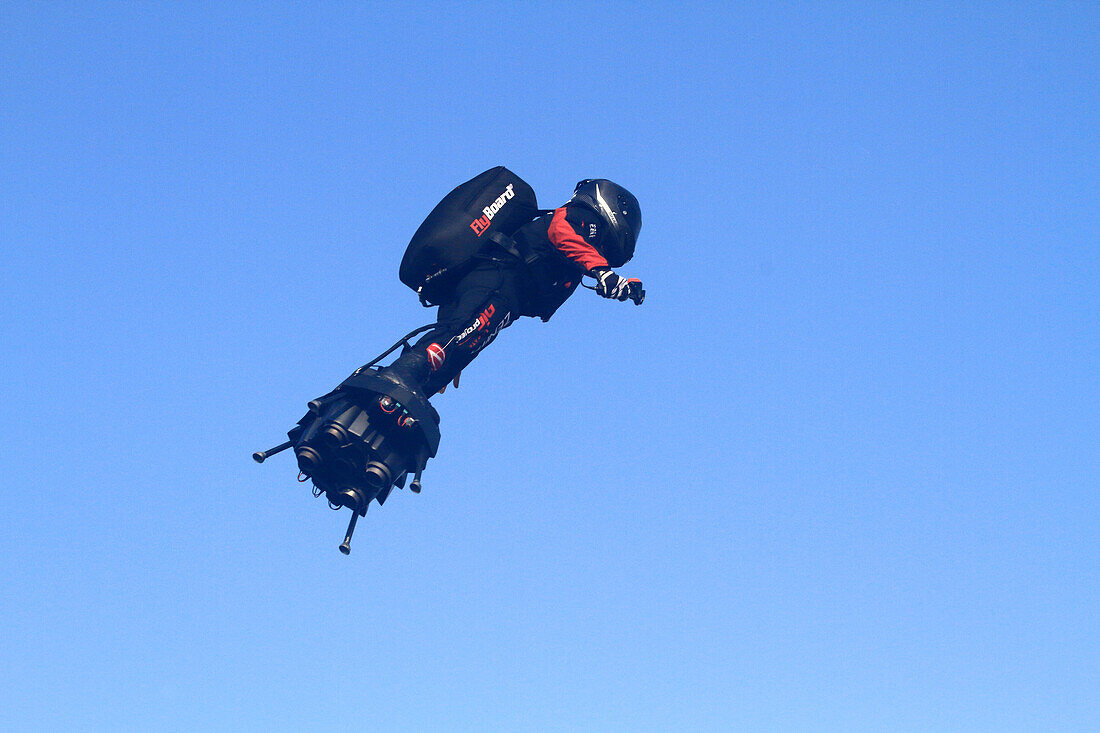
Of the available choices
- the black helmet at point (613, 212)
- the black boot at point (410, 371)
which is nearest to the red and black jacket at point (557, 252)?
the black helmet at point (613, 212)

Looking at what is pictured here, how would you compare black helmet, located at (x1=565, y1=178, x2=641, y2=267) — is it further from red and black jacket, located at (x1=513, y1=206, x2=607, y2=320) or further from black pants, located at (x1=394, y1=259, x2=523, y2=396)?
black pants, located at (x1=394, y1=259, x2=523, y2=396)

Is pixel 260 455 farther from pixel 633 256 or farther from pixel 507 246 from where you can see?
pixel 633 256

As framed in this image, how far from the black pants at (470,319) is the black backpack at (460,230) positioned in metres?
0.29

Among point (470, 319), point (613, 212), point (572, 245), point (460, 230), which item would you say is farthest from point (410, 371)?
point (613, 212)

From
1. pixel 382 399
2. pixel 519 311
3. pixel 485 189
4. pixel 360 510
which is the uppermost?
pixel 485 189

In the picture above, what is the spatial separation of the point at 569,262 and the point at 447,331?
2359 millimetres

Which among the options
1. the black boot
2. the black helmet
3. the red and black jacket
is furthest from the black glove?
the black boot

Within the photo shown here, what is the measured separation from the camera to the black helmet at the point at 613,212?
19.6 metres

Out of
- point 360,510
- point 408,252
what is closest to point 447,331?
point 408,252

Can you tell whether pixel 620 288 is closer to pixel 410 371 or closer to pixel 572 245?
pixel 572 245

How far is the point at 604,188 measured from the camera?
2000 centimetres

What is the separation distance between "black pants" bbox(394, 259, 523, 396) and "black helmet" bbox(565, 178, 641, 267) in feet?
5.59

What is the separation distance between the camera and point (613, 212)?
19.8 m

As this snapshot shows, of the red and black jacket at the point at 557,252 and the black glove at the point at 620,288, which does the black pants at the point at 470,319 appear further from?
the black glove at the point at 620,288
